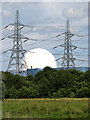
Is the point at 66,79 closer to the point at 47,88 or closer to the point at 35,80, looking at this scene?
the point at 47,88

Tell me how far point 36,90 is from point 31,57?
68.4m

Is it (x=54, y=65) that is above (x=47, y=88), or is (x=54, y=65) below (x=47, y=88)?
above

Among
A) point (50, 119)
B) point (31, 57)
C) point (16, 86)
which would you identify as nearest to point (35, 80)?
point (16, 86)

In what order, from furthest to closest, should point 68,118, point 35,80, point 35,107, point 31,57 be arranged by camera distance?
point 31,57 → point 35,80 → point 35,107 → point 68,118

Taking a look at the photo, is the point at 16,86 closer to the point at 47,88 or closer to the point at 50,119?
the point at 47,88

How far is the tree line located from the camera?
43.6m

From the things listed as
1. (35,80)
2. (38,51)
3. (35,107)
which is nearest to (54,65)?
(38,51)

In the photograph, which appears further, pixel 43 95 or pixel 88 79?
pixel 88 79

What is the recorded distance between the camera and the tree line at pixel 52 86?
43.6 metres

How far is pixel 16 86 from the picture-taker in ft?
153

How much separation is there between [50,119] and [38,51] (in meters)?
100

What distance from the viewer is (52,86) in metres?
48.0

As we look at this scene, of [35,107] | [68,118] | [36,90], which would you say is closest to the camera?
[68,118]

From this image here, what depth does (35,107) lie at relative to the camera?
17.0 meters
